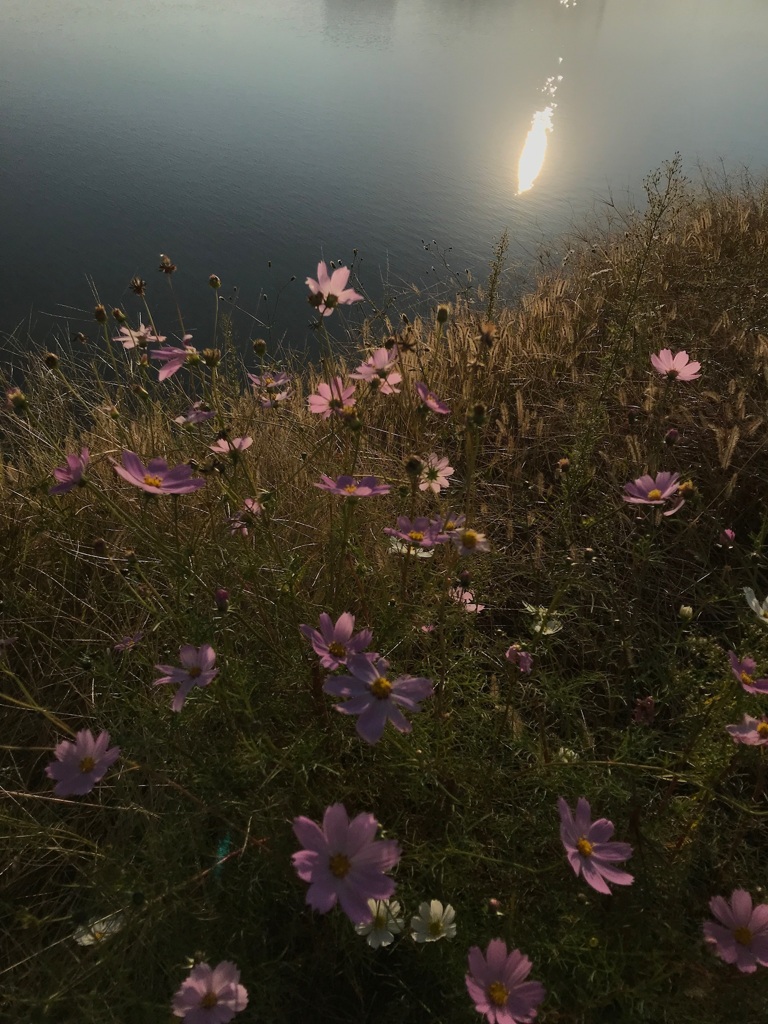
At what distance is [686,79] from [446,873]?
1591 cm

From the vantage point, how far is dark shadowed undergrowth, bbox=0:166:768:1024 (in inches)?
42.0

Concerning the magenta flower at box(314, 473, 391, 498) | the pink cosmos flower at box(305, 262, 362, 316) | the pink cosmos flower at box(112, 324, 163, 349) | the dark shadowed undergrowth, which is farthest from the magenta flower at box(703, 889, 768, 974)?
the pink cosmos flower at box(112, 324, 163, 349)

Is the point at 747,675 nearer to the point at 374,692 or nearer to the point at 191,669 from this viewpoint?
the point at 374,692

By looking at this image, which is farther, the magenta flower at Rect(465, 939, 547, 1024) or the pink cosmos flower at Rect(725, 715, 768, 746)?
the pink cosmos flower at Rect(725, 715, 768, 746)

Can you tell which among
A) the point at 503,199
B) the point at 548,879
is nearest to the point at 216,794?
the point at 548,879

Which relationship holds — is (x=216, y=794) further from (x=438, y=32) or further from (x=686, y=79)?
(x=438, y=32)

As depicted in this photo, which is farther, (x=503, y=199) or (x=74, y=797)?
(x=503, y=199)

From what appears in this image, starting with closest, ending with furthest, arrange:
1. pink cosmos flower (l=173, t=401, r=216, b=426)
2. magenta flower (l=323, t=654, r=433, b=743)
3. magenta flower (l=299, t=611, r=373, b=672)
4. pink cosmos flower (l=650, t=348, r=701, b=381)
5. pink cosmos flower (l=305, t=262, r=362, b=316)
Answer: magenta flower (l=323, t=654, r=433, b=743) < magenta flower (l=299, t=611, r=373, b=672) < pink cosmos flower (l=305, t=262, r=362, b=316) < pink cosmos flower (l=173, t=401, r=216, b=426) < pink cosmos flower (l=650, t=348, r=701, b=381)

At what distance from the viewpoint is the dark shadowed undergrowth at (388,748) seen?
3.50 feet

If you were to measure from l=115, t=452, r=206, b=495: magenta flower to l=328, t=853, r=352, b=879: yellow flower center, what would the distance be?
1.79 feet

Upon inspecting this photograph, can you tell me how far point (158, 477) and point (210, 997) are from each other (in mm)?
726

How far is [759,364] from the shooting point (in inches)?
90.4

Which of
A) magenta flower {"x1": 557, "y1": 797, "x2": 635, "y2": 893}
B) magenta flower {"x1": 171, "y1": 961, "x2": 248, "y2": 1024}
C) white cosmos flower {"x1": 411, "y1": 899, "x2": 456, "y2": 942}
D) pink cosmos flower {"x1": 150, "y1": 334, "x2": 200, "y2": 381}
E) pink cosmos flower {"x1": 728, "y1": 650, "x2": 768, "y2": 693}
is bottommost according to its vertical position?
white cosmos flower {"x1": 411, "y1": 899, "x2": 456, "y2": 942}

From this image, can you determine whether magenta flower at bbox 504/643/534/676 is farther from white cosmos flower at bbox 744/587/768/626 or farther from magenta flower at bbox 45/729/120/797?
magenta flower at bbox 45/729/120/797
